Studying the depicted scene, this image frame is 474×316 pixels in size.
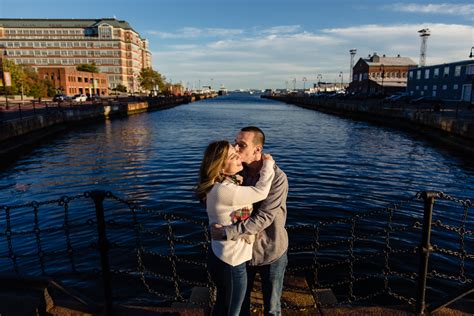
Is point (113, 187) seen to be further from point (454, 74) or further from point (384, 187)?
point (454, 74)

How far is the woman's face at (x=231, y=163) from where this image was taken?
2.71 meters

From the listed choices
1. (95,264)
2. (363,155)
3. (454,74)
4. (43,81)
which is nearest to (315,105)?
(454,74)


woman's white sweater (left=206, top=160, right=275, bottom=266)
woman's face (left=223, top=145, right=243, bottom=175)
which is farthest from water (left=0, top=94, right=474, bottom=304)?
woman's face (left=223, top=145, right=243, bottom=175)

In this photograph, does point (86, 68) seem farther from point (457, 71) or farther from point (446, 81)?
point (457, 71)

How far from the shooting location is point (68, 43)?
135750 millimetres

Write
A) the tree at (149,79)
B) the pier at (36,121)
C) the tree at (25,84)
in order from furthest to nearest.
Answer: the tree at (149,79) < the tree at (25,84) < the pier at (36,121)

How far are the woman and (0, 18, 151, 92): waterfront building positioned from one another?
14643 cm

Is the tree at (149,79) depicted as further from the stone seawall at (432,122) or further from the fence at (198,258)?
the fence at (198,258)

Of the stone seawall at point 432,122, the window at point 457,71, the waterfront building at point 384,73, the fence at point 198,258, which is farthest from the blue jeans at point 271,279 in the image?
the waterfront building at point 384,73

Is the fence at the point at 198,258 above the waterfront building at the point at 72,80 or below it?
below

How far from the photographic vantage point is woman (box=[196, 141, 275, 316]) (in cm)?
261

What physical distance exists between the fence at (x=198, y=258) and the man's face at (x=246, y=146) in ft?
6.87

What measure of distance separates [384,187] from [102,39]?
14462 centimetres

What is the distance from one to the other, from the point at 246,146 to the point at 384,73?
106m
